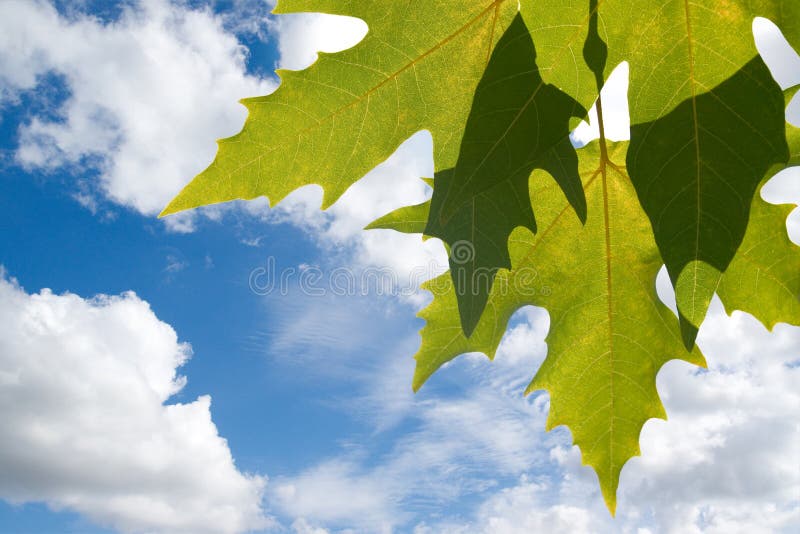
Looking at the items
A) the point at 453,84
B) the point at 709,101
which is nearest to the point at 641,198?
the point at 709,101

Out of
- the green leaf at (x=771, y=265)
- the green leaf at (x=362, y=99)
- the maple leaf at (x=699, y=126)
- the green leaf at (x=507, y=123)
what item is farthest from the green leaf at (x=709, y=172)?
the green leaf at (x=771, y=265)

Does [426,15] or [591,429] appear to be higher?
[426,15]

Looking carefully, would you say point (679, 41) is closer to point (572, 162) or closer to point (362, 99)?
point (572, 162)

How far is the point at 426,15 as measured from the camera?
1.78 metres

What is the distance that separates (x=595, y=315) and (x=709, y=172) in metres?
0.98

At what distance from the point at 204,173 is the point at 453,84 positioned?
0.72 m

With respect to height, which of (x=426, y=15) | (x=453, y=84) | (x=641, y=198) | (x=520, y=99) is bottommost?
(x=641, y=198)

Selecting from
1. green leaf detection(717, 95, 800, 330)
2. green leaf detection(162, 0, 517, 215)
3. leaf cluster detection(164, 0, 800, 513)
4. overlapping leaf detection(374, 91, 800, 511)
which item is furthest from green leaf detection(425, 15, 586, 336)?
green leaf detection(717, 95, 800, 330)

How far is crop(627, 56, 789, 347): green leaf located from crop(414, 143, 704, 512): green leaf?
73 centimetres

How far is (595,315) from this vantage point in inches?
95.7

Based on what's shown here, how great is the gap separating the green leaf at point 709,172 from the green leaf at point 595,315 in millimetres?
734

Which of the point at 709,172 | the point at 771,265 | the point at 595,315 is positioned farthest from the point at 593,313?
the point at 709,172

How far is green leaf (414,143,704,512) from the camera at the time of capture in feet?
7.70

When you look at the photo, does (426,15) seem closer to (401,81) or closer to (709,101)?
(401,81)
